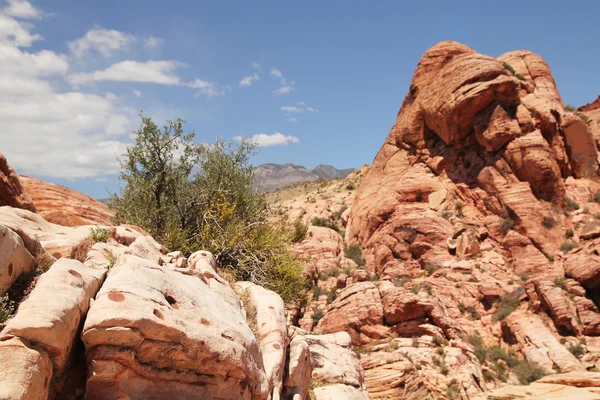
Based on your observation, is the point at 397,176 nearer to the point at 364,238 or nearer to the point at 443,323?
the point at 364,238

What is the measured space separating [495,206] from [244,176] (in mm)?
16985

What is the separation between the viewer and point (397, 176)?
109 ft

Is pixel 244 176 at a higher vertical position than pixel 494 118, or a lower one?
lower

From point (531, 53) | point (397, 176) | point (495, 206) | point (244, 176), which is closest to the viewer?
Answer: point (244, 176)

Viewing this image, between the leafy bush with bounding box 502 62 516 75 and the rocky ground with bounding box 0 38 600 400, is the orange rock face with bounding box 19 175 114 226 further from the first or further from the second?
the leafy bush with bounding box 502 62 516 75

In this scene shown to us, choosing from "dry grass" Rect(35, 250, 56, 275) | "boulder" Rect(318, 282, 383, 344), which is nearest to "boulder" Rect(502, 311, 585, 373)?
"boulder" Rect(318, 282, 383, 344)

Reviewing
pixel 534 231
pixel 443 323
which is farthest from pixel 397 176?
pixel 443 323

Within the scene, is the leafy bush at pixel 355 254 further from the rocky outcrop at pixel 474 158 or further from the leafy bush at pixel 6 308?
the leafy bush at pixel 6 308

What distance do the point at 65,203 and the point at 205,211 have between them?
4.09m

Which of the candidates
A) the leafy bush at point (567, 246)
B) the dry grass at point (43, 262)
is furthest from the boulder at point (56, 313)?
the leafy bush at point (567, 246)

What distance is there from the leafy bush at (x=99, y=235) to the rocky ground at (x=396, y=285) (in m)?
0.05

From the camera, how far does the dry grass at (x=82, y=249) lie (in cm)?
807

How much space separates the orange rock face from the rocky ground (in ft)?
0.60

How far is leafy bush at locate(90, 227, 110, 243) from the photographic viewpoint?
9.20m
